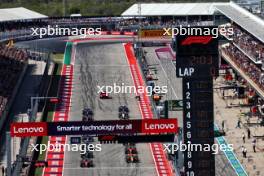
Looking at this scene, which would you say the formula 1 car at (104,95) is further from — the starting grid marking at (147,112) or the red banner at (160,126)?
the red banner at (160,126)

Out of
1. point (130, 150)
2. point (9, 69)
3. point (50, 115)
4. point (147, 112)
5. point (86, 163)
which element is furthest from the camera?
point (9, 69)

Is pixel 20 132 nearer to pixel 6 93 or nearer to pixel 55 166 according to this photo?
pixel 55 166

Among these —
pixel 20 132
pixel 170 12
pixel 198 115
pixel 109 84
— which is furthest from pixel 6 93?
pixel 170 12

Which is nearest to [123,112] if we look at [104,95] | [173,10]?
[104,95]

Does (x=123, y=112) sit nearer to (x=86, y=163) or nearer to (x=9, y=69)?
(x=86, y=163)

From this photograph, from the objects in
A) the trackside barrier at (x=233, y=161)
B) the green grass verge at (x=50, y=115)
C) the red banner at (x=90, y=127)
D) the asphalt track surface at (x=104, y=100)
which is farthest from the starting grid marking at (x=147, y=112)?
the red banner at (x=90, y=127)

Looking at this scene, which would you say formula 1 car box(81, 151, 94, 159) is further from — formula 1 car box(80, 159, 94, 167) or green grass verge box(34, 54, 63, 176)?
green grass verge box(34, 54, 63, 176)
